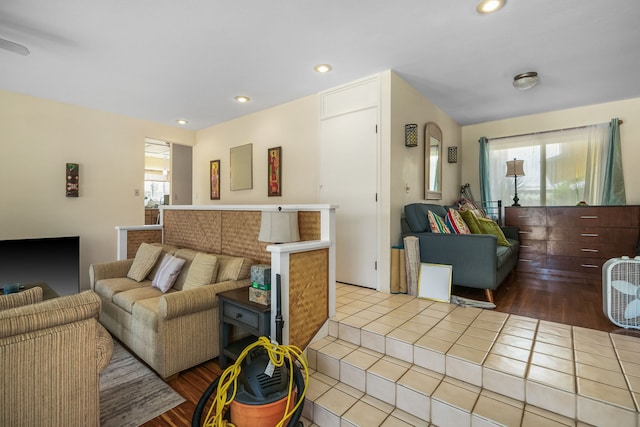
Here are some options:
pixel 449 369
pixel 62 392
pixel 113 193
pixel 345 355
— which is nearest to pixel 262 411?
pixel 345 355

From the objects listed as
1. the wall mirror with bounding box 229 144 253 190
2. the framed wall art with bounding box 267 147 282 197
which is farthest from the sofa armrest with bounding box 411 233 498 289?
the wall mirror with bounding box 229 144 253 190

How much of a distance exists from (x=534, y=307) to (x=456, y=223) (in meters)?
1.09

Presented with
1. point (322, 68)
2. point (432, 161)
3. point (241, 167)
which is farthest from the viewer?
point (241, 167)

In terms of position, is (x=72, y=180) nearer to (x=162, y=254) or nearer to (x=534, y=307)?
(x=162, y=254)

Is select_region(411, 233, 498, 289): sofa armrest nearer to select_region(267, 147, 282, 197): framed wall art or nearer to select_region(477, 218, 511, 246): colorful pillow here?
select_region(477, 218, 511, 246): colorful pillow

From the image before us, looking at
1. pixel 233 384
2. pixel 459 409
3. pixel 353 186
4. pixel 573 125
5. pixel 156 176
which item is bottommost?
pixel 459 409

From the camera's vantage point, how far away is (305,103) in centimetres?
385

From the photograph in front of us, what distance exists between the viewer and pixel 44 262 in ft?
11.8

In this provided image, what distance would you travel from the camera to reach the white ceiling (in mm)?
2133

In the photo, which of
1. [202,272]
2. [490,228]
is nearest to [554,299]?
[490,228]

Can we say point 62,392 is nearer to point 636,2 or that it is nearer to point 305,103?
point 305,103

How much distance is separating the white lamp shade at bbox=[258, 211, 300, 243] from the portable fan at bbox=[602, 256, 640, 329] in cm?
245

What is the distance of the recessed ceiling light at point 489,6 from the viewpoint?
203 cm

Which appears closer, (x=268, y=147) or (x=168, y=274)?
(x=168, y=274)
